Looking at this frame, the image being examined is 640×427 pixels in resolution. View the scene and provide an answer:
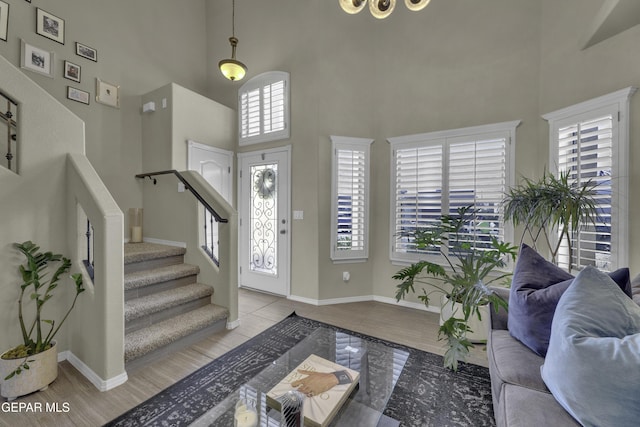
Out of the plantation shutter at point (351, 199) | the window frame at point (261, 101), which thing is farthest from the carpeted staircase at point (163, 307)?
the window frame at point (261, 101)

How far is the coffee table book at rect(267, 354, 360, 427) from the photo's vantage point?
3.93 ft

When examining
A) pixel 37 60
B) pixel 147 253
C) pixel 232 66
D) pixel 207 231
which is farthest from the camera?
pixel 207 231

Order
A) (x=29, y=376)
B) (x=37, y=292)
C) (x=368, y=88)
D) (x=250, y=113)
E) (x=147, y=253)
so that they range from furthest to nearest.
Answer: (x=250, y=113) → (x=368, y=88) → (x=147, y=253) → (x=37, y=292) → (x=29, y=376)

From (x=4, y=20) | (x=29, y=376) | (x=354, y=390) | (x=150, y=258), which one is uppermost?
(x=4, y=20)

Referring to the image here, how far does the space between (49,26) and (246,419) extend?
4733 mm

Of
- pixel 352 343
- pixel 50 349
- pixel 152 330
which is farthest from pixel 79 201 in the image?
pixel 352 343

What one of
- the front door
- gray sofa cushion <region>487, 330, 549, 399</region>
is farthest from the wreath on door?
gray sofa cushion <region>487, 330, 549, 399</region>

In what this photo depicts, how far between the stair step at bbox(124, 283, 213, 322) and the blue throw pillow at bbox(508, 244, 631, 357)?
9.20ft

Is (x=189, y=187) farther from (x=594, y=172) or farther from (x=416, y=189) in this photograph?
(x=594, y=172)

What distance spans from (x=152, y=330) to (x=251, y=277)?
A: 74.6 inches

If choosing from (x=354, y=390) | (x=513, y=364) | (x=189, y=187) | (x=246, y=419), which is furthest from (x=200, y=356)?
(x=513, y=364)

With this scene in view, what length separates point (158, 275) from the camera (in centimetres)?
277

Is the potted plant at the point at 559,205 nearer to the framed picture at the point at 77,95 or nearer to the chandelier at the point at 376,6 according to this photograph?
the chandelier at the point at 376,6

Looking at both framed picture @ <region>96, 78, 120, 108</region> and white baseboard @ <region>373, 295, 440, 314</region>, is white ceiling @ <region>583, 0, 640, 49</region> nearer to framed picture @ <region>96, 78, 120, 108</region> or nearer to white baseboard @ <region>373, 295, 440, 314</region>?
white baseboard @ <region>373, 295, 440, 314</region>
